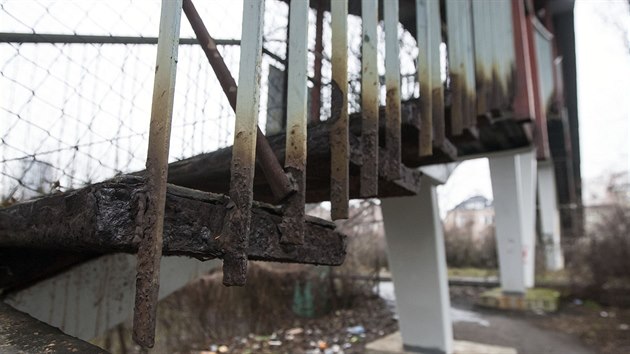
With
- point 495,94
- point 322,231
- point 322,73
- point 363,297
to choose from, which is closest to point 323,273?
point 363,297

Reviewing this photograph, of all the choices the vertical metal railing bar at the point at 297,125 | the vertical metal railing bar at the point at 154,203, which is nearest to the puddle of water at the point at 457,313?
the vertical metal railing bar at the point at 297,125

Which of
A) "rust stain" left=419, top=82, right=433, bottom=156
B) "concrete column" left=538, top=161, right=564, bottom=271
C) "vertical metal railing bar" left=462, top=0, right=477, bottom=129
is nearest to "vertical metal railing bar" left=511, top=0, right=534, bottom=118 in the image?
"vertical metal railing bar" left=462, top=0, right=477, bottom=129

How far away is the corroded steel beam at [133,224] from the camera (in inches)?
37.0

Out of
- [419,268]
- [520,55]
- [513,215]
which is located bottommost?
[419,268]

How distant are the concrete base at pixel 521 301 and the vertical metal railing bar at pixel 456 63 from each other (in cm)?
754

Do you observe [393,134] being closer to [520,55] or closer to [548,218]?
[520,55]

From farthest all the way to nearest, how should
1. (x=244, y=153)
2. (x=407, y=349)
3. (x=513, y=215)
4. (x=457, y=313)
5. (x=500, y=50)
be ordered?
(x=457, y=313)
(x=513, y=215)
(x=407, y=349)
(x=500, y=50)
(x=244, y=153)

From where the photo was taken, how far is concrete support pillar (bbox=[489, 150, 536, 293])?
8.03 meters

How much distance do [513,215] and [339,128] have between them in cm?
779

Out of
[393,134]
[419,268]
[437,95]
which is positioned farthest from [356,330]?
[393,134]

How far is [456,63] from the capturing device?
2.60m

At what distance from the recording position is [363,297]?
27.6 ft

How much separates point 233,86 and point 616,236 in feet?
36.5

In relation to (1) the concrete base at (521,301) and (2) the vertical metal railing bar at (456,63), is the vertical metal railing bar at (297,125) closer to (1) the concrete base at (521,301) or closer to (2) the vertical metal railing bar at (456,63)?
(2) the vertical metal railing bar at (456,63)
